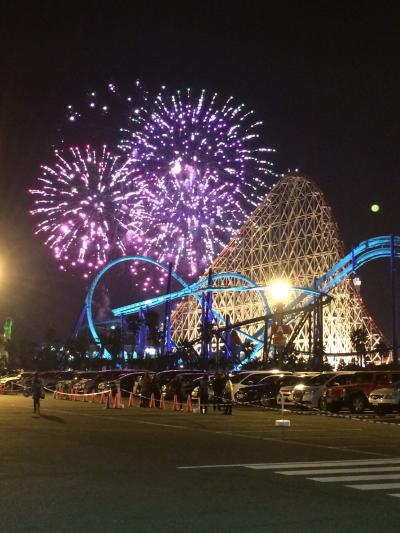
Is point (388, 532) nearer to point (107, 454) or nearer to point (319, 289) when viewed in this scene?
point (107, 454)

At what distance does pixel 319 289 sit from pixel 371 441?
53.0 meters

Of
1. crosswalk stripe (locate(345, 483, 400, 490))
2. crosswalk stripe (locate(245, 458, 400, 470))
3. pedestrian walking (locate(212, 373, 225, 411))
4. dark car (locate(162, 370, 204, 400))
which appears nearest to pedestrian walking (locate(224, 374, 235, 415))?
pedestrian walking (locate(212, 373, 225, 411))

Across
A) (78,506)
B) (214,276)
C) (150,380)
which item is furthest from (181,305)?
(78,506)

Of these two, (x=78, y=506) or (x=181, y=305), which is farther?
(x=181, y=305)

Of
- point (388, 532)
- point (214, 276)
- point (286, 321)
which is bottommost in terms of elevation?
point (388, 532)

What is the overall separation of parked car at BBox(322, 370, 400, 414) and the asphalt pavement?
8746 millimetres

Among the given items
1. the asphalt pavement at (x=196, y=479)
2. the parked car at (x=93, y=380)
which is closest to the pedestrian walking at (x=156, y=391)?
the parked car at (x=93, y=380)

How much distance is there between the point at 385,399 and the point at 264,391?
6617mm

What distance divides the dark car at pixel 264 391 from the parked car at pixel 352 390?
3053 mm

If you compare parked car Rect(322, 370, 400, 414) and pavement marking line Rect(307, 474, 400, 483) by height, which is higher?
parked car Rect(322, 370, 400, 414)

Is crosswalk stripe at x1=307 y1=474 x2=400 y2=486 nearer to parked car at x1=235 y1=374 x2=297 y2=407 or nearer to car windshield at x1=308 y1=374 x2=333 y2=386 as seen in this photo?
car windshield at x1=308 y1=374 x2=333 y2=386

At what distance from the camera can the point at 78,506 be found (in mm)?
8266

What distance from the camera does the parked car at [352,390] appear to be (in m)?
28.0

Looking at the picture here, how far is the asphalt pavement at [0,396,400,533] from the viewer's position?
25.1ft
